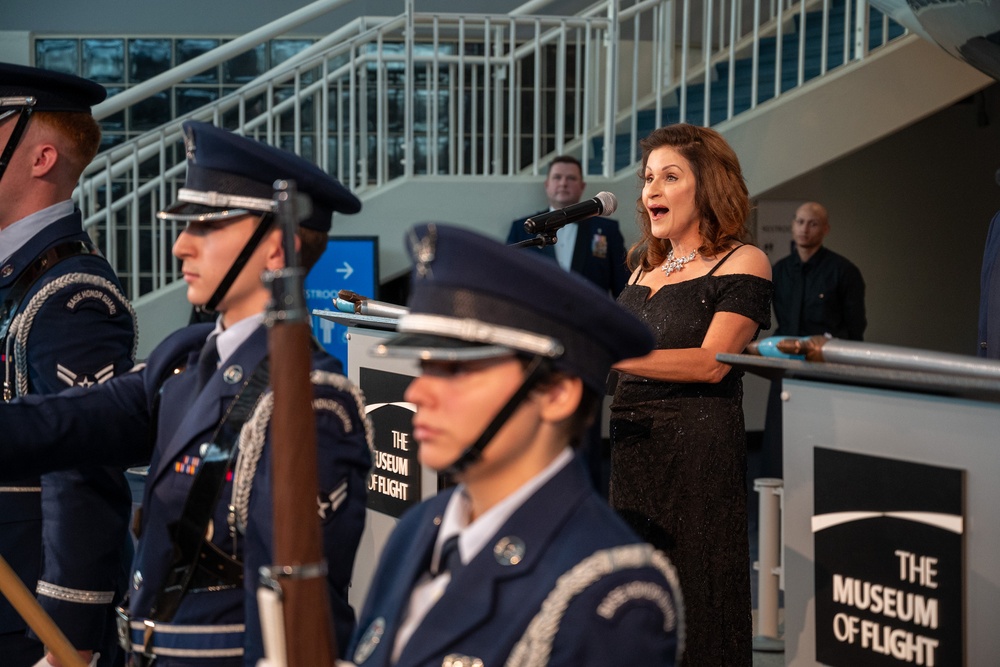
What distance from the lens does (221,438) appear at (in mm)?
1602

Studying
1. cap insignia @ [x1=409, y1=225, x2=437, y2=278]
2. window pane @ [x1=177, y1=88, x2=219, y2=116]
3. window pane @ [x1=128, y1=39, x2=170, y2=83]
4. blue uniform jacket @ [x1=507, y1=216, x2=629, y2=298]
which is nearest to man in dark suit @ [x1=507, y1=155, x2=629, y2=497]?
blue uniform jacket @ [x1=507, y1=216, x2=629, y2=298]

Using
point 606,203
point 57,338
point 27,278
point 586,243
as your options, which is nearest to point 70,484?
point 57,338

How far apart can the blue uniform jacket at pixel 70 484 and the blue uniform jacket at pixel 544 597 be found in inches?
31.6

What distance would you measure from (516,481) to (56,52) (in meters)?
7.99

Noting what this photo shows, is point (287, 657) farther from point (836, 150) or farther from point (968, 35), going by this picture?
point (836, 150)

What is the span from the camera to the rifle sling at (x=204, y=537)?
5.19ft

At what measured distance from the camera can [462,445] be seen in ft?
4.09

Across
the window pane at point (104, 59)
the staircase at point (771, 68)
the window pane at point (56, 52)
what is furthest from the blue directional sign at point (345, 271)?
the window pane at point (56, 52)

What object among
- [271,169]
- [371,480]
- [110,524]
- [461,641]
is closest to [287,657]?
[461,641]

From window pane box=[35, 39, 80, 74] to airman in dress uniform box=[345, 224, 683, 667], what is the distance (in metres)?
7.81

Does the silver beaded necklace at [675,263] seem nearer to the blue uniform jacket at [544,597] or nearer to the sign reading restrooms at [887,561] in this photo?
the sign reading restrooms at [887,561]

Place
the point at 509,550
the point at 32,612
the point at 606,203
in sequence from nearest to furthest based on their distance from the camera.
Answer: the point at 509,550 < the point at 32,612 < the point at 606,203

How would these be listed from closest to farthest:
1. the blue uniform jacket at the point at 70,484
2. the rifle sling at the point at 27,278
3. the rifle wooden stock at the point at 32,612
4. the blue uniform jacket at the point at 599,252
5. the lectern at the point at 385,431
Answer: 1. the rifle wooden stock at the point at 32,612
2. the blue uniform jacket at the point at 70,484
3. the rifle sling at the point at 27,278
4. the lectern at the point at 385,431
5. the blue uniform jacket at the point at 599,252

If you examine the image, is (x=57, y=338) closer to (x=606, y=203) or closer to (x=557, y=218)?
(x=557, y=218)
